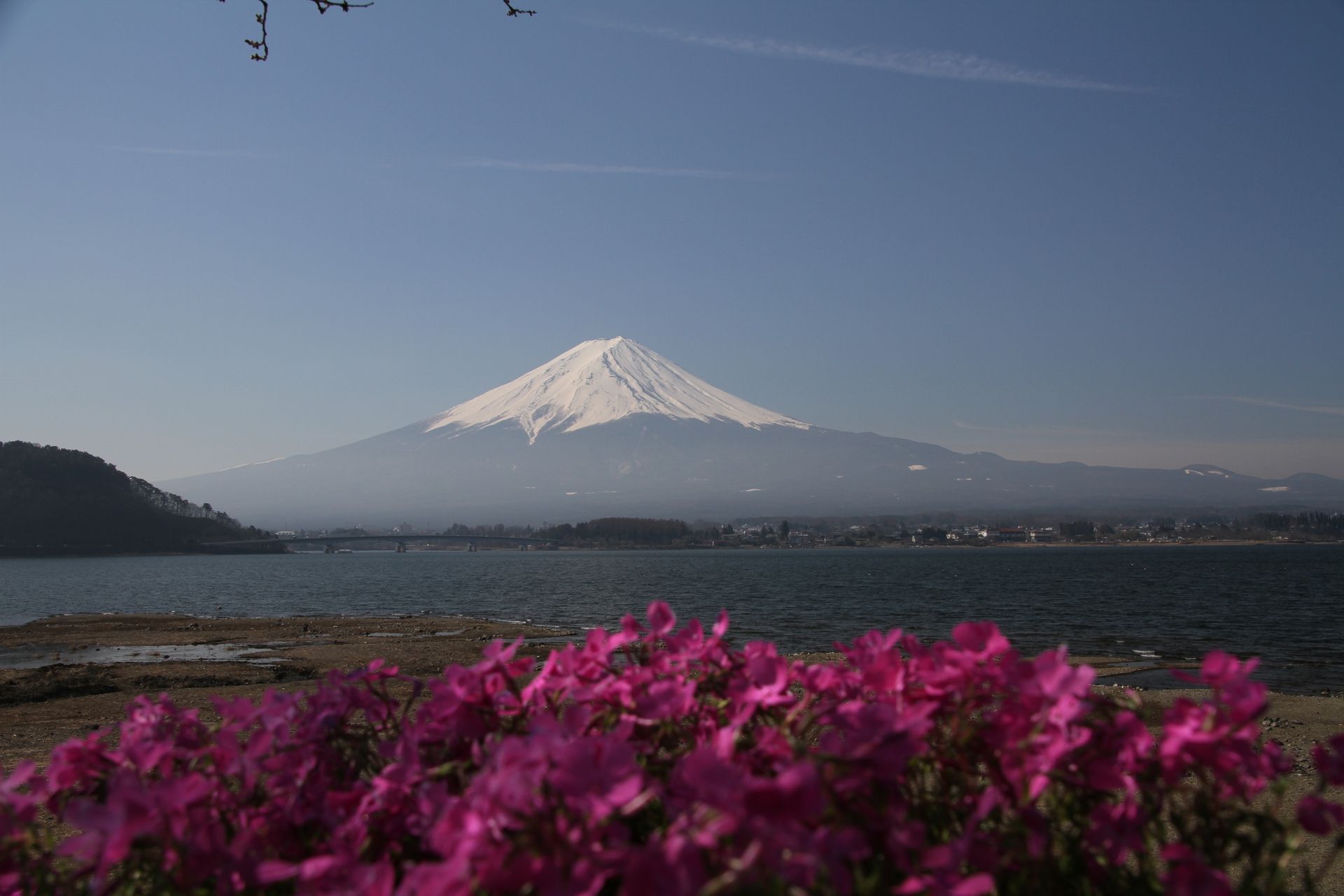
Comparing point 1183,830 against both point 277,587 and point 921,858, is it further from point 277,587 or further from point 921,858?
point 277,587

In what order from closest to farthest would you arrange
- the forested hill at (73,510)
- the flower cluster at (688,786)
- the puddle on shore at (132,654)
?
the flower cluster at (688,786) → the puddle on shore at (132,654) → the forested hill at (73,510)

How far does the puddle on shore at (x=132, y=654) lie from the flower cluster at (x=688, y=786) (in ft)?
48.1

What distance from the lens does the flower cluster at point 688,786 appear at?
29.9 inches

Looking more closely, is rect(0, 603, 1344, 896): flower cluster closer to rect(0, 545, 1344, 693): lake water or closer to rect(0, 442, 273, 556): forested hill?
rect(0, 545, 1344, 693): lake water

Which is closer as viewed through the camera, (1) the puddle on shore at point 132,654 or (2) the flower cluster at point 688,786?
(2) the flower cluster at point 688,786

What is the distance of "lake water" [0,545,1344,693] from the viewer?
2178cm

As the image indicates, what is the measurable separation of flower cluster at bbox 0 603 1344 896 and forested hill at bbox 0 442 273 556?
116735 millimetres

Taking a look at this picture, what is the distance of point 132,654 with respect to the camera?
16359mm

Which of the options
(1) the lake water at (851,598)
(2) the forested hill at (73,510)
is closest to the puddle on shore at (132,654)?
(1) the lake water at (851,598)

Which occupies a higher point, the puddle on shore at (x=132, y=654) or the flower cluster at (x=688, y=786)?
the flower cluster at (x=688, y=786)

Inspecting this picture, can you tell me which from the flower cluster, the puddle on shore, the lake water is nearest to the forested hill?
the lake water

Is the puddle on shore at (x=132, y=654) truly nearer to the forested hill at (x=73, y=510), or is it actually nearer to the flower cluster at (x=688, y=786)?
the flower cluster at (x=688, y=786)

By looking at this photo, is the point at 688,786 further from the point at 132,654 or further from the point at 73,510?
the point at 73,510

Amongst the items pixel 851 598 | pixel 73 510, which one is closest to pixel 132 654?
pixel 851 598
